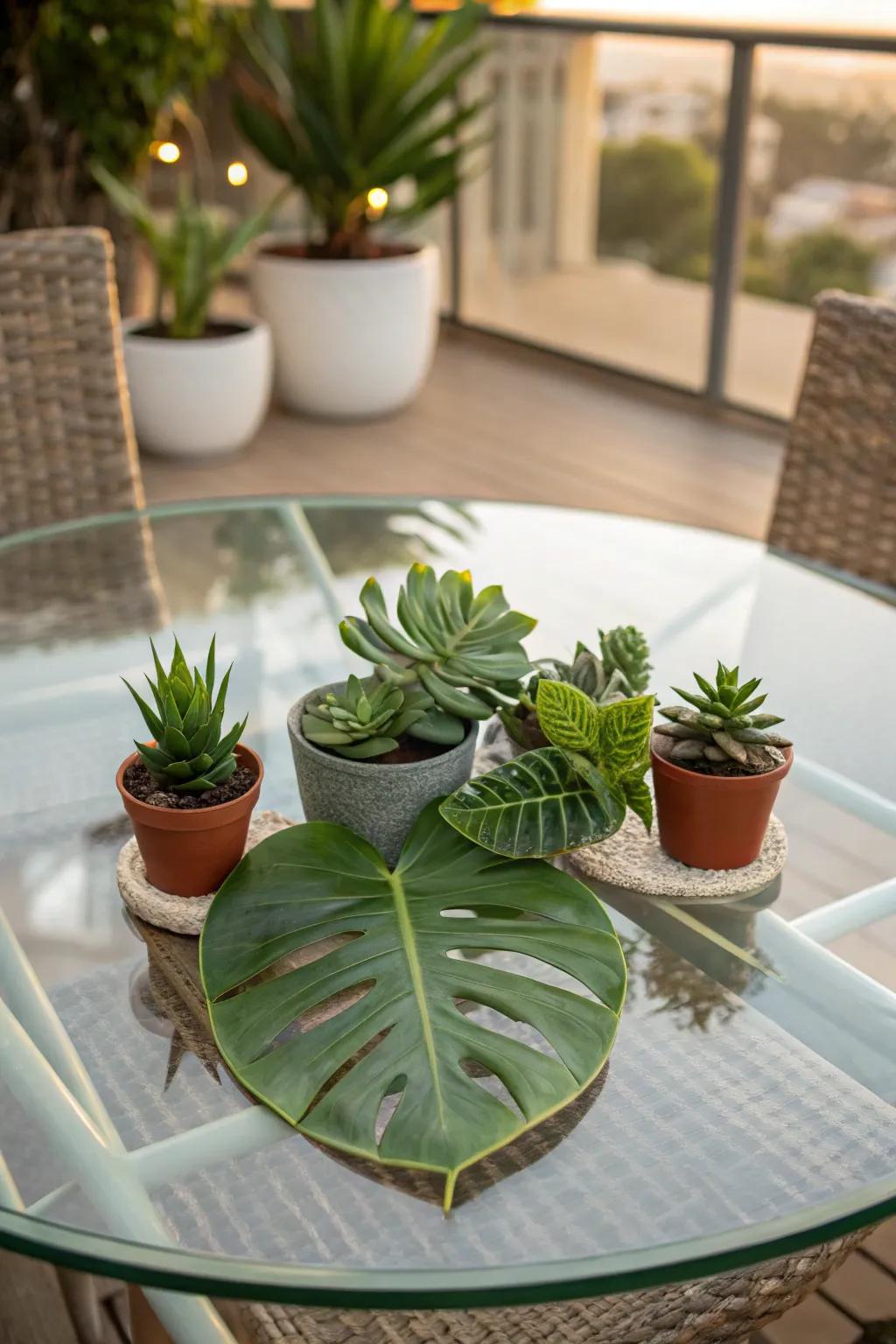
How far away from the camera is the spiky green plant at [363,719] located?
35.0 inches

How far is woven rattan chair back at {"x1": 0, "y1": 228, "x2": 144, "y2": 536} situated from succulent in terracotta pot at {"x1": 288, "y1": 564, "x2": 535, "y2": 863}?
0.88 m

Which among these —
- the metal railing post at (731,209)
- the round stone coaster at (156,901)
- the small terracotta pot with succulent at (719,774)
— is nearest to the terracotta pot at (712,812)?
the small terracotta pot with succulent at (719,774)

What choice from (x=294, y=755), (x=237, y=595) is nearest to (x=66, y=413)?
(x=237, y=595)

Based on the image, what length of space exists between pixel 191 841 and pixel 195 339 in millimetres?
2957

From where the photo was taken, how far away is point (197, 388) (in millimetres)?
3561

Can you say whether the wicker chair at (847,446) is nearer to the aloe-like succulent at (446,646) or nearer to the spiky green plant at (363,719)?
the aloe-like succulent at (446,646)

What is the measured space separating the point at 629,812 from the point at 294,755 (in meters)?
0.25

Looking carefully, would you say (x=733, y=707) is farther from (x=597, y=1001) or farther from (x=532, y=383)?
(x=532, y=383)

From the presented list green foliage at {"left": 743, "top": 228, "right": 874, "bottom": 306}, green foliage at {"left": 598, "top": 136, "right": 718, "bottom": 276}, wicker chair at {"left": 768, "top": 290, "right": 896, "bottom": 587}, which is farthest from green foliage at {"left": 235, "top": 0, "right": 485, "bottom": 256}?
wicker chair at {"left": 768, "top": 290, "right": 896, "bottom": 587}

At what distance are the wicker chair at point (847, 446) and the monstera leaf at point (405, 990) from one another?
0.88 m

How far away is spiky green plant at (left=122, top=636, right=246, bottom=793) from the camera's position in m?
0.87

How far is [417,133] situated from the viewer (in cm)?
448

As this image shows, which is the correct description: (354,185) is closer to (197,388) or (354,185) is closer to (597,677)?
(197,388)

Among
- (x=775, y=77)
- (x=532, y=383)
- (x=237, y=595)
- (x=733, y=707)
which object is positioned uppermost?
(x=775, y=77)
